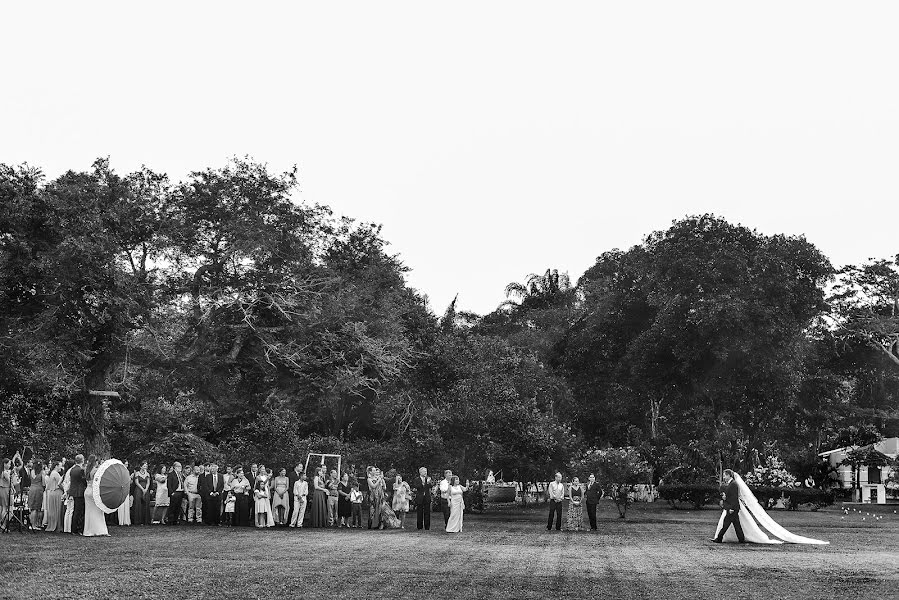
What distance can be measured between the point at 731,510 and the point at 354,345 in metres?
17.3

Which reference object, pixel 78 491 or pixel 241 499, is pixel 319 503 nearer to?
pixel 241 499

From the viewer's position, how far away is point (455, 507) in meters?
25.8

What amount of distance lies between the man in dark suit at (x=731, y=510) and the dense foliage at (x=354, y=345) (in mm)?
16155

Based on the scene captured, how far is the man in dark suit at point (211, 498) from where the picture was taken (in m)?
27.5

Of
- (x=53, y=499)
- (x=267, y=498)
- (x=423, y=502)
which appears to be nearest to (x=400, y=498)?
(x=423, y=502)

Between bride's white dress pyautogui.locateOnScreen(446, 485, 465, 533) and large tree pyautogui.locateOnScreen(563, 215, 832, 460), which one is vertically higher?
large tree pyautogui.locateOnScreen(563, 215, 832, 460)

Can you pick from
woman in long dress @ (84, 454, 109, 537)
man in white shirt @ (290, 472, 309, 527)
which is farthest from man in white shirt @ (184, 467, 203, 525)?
woman in long dress @ (84, 454, 109, 537)

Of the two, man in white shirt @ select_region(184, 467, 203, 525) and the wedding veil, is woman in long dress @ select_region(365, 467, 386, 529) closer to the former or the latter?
man in white shirt @ select_region(184, 467, 203, 525)

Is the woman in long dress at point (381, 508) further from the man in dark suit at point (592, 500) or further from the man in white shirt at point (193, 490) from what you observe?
the man in dark suit at point (592, 500)

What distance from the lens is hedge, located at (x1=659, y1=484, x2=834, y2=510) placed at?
142 ft

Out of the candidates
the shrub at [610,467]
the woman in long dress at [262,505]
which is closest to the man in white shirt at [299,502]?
the woman in long dress at [262,505]

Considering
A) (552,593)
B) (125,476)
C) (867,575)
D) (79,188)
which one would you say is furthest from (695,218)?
(552,593)

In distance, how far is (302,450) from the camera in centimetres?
3812

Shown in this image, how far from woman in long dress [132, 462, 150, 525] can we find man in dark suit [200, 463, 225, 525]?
1369 millimetres
